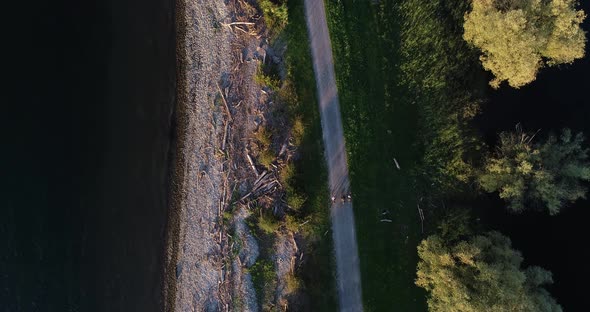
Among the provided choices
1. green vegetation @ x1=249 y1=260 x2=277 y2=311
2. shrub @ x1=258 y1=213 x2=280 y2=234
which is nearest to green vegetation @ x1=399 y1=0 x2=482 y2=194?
shrub @ x1=258 y1=213 x2=280 y2=234

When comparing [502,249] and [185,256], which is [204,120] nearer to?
[185,256]

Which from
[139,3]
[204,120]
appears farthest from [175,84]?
[139,3]

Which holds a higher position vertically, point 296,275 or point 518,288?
point 296,275

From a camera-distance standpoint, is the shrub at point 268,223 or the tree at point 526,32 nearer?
the tree at point 526,32

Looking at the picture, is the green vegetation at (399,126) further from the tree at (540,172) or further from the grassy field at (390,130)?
the tree at (540,172)

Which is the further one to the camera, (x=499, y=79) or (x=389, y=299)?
(x=389, y=299)

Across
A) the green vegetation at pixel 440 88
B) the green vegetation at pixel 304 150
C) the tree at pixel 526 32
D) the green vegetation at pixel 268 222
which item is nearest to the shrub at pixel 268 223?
the green vegetation at pixel 268 222
